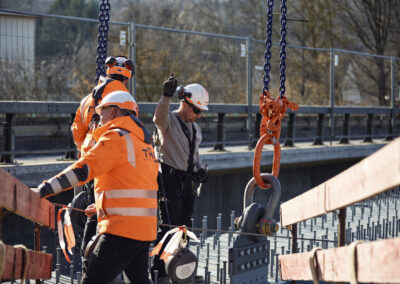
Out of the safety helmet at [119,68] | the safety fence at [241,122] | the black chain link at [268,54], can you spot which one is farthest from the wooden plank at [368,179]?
the safety fence at [241,122]

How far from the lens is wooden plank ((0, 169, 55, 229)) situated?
2.88 metres

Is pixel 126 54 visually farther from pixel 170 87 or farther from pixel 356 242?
pixel 356 242

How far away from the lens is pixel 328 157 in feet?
42.7

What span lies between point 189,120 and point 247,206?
105cm

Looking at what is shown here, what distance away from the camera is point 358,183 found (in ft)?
8.73

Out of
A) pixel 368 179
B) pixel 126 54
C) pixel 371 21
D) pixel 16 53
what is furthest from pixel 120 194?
pixel 371 21

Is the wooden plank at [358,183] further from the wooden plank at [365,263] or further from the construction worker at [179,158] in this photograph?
the construction worker at [179,158]

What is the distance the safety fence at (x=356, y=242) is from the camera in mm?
2340

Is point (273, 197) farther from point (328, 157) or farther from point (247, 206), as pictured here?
point (328, 157)

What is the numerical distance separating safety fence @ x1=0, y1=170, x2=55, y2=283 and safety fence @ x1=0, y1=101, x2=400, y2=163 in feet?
13.7

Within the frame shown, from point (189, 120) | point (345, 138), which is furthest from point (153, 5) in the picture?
point (189, 120)

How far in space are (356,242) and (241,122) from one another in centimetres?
1012

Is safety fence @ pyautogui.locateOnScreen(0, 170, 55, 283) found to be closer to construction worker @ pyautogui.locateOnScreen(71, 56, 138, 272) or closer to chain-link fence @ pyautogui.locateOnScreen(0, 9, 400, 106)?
construction worker @ pyautogui.locateOnScreen(71, 56, 138, 272)

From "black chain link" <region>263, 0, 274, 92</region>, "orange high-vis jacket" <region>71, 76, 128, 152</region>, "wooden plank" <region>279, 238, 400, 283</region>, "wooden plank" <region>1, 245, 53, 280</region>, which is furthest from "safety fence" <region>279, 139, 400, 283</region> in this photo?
"orange high-vis jacket" <region>71, 76, 128, 152</region>
